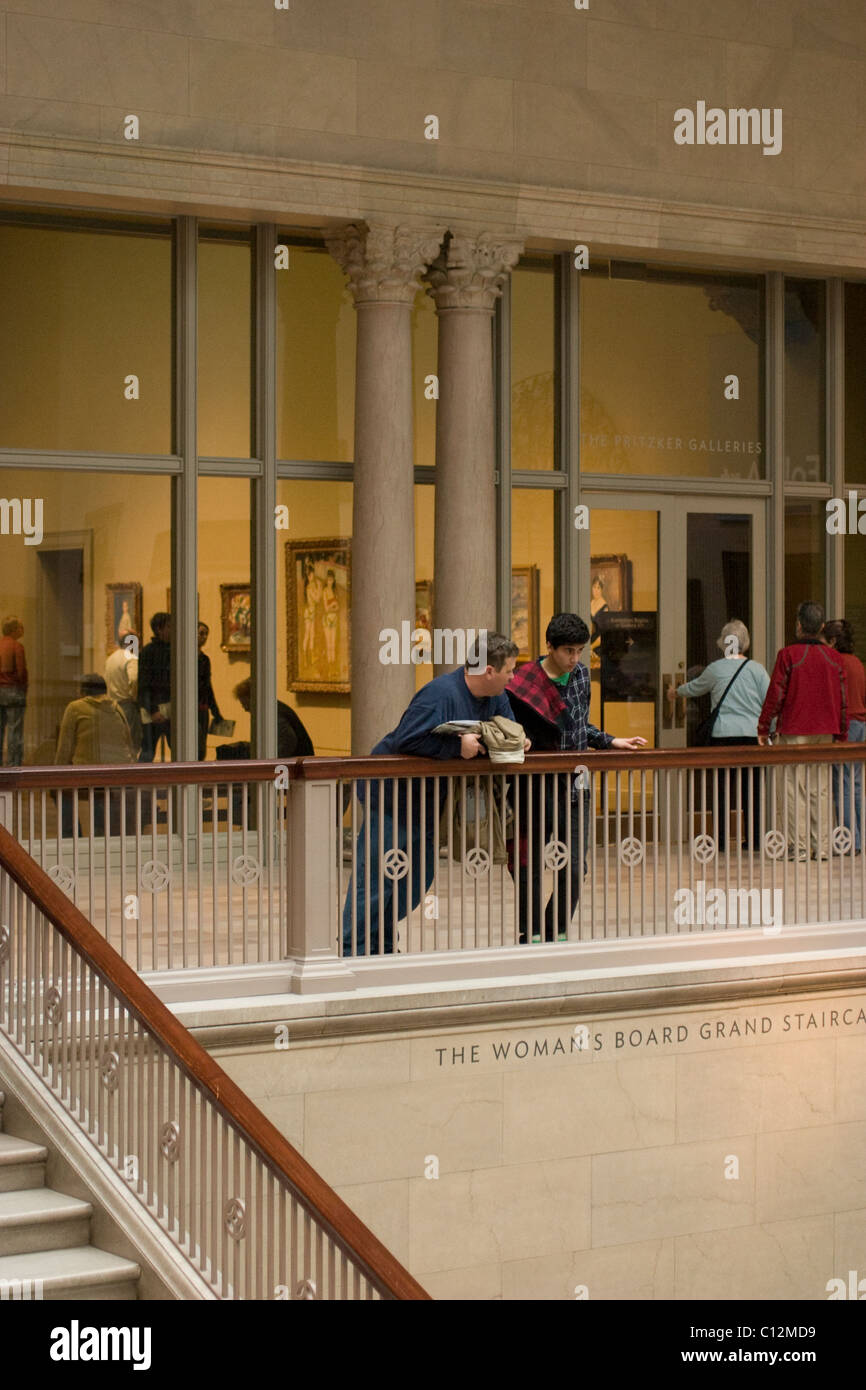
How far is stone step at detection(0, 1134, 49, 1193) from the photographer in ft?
25.1

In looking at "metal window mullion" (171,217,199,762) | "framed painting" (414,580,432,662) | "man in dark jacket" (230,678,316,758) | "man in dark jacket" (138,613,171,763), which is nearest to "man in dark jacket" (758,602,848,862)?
"framed painting" (414,580,432,662)

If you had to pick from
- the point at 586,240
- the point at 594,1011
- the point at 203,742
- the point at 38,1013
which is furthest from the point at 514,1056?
the point at 586,240

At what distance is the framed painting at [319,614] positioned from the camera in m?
13.9

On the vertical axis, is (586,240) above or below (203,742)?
above

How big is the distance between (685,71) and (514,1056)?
841cm

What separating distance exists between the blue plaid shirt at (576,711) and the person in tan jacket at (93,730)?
13.7ft

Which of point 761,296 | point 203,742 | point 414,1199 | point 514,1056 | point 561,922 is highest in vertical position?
point 761,296

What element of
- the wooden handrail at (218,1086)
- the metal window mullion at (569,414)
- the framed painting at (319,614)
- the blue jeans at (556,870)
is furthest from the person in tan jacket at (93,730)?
the wooden handrail at (218,1086)

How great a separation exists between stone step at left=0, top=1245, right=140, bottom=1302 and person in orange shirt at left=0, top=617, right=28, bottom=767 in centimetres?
614

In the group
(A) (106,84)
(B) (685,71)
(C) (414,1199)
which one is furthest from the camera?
(B) (685,71)

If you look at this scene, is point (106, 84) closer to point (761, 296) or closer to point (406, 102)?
point (406, 102)

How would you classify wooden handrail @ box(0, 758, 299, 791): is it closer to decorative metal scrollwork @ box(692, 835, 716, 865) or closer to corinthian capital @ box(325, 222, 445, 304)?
decorative metal scrollwork @ box(692, 835, 716, 865)

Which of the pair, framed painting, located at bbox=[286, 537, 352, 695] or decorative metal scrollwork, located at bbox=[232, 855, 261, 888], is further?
framed painting, located at bbox=[286, 537, 352, 695]
